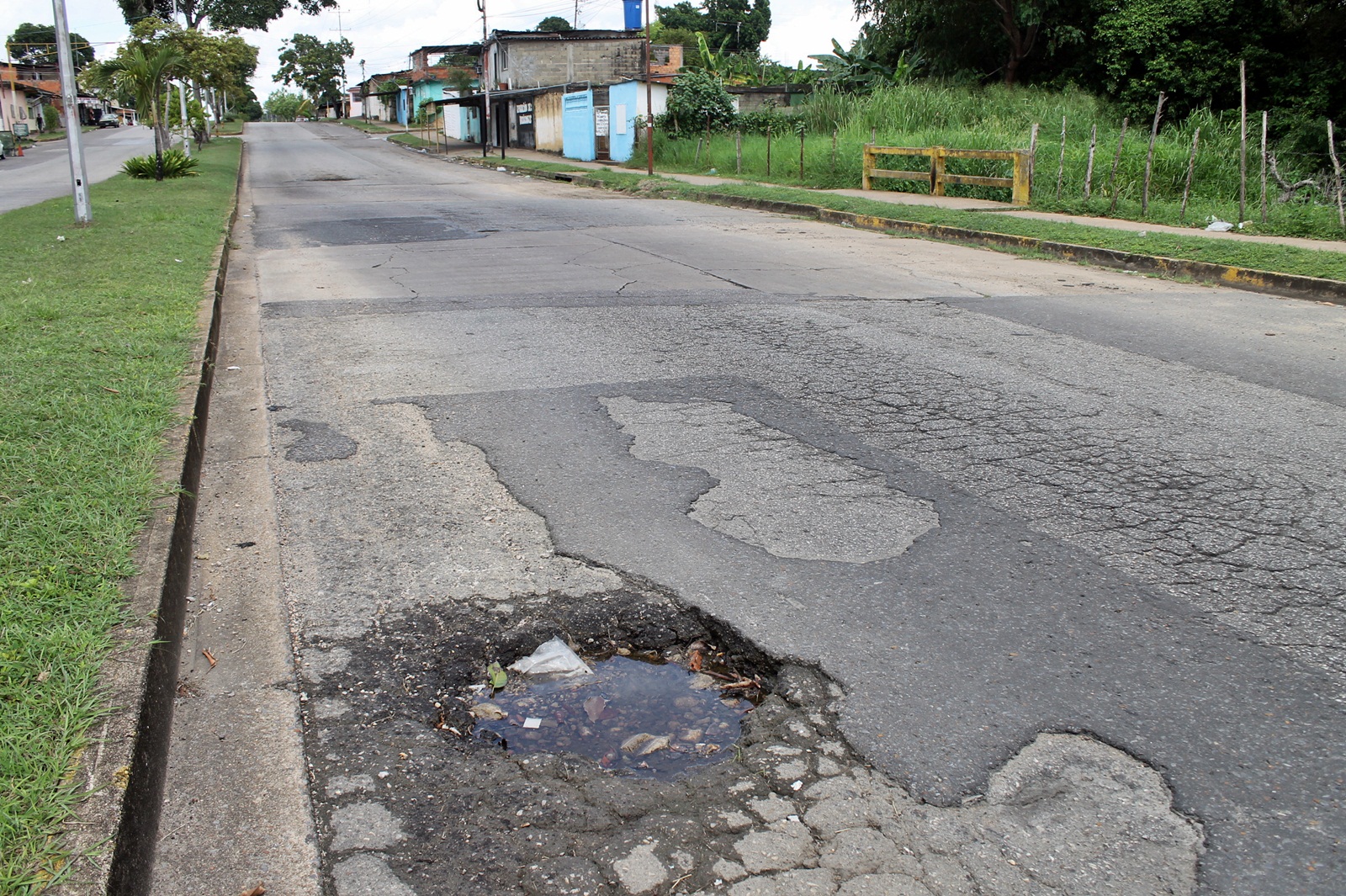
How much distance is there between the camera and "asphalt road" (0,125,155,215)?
72.8ft

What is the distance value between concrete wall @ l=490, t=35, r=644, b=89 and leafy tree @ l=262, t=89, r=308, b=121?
256 ft

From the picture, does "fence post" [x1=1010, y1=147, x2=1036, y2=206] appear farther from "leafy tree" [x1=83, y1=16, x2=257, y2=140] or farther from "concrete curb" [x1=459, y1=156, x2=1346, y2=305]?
"leafy tree" [x1=83, y1=16, x2=257, y2=140]

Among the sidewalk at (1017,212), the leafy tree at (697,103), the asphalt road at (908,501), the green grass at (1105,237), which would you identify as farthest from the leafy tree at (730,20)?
the asphalt road at (908,501)

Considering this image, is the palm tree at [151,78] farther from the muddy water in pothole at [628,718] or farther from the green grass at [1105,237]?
the muddy water in pothole at [628,718]

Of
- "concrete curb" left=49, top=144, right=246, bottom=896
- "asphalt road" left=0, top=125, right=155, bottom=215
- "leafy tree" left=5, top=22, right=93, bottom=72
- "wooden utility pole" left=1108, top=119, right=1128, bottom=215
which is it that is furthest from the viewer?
"leafy tree" left=5, top=22, right=93, bottom=72

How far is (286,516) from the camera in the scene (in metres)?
4.36

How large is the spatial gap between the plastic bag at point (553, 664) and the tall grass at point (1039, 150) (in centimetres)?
1292

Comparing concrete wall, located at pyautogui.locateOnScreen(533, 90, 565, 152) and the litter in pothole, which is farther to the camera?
concrete wall, located at pyautogui.locateOnScreen(533, 90, 565, 152)

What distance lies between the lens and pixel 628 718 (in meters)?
2.98

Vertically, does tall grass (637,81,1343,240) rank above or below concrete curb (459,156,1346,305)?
above

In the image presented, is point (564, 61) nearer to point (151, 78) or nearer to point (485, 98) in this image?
point (485, 98)

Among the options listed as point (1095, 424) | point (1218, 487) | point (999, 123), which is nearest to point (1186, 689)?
point (1218, 487)

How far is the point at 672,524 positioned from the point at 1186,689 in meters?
1.95

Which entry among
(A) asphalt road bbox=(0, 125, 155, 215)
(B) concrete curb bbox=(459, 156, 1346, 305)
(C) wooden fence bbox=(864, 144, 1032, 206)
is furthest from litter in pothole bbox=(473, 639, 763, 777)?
(A) asphalt road bbox=(0, 125, 155, 215)
